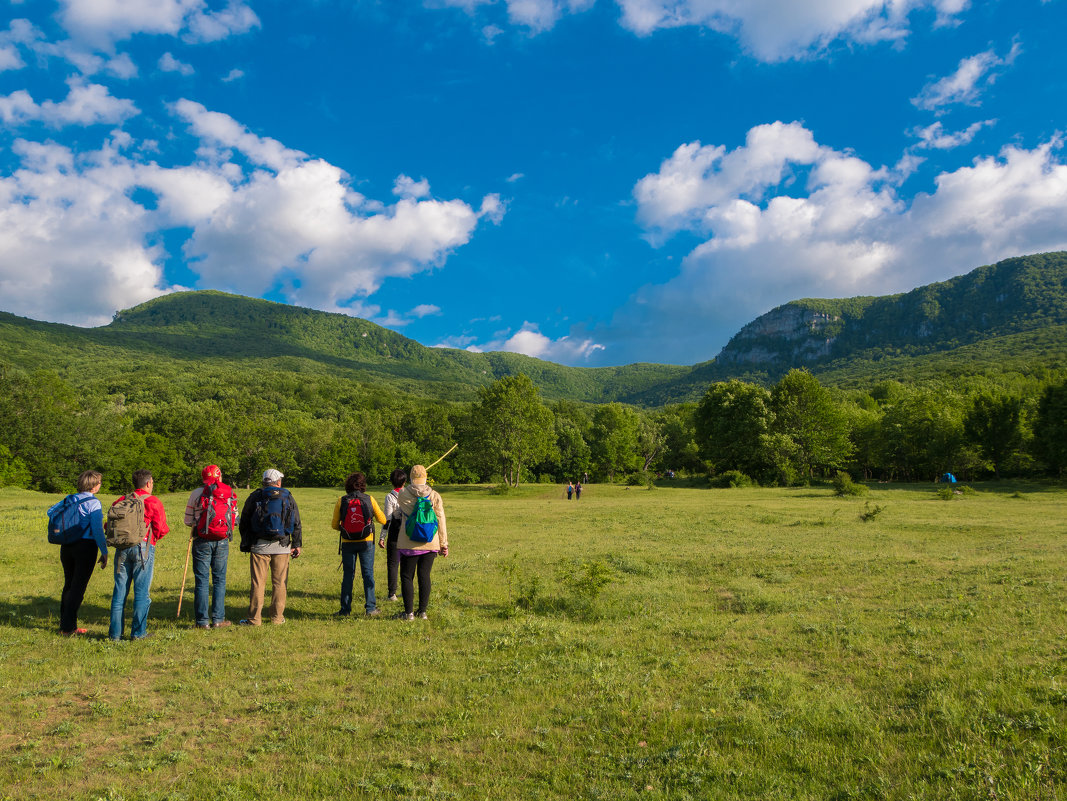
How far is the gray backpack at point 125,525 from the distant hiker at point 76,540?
29 cm

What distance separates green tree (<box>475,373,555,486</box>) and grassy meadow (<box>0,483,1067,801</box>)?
51.8 metres

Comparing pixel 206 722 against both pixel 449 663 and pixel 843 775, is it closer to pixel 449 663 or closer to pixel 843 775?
pixel 449 663

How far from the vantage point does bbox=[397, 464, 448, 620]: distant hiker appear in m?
9.93

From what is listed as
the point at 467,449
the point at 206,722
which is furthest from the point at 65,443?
the point at 206,722

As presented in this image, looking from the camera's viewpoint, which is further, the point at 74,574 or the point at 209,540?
the point at 209,540

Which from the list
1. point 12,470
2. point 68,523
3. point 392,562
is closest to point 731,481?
point 392,562

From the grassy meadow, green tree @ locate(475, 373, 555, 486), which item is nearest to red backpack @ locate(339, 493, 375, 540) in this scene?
the grassy meadow

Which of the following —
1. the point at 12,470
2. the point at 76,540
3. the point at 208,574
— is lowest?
the point at 208,574

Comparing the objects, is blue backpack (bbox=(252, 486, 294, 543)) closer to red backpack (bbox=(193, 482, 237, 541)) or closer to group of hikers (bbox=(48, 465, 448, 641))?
group of hikers (bbox=(48, 465, 448, 641))

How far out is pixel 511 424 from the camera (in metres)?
66.2

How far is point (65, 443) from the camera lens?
6500 centimetres

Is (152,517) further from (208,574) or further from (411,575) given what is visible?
(411,575)

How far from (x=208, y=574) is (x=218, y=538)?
72cm

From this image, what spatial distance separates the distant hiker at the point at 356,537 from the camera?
34.9 feet
